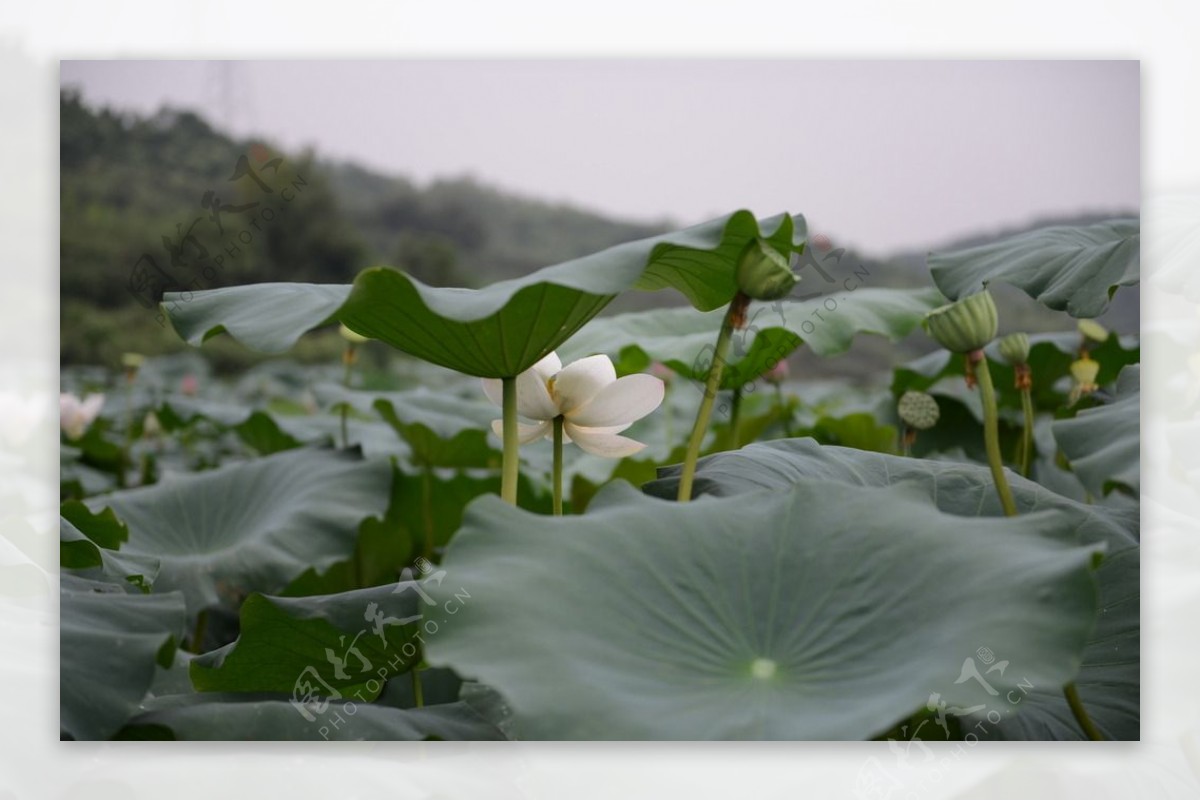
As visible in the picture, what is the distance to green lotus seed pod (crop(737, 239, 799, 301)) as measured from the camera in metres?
0.69

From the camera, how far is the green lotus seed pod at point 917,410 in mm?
1356

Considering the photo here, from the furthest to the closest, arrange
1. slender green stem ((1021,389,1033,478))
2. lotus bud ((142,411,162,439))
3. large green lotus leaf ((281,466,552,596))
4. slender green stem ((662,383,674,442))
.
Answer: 1. slender green stem ((662,383,674,442))
2. lotus bud ((142,411,162,439))
3. large green lotus leaf ((281,466,552,596))
4. slender green stem ((1021,389,1033,478))

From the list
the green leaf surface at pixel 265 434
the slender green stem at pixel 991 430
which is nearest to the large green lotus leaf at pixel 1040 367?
the slender green stem at pixel 991 430

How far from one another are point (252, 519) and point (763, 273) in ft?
3.19

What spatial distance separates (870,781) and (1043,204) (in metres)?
1.18

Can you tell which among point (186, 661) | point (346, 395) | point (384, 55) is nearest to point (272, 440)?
point (346, 395)

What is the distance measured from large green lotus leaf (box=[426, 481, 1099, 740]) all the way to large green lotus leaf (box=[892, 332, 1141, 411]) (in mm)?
805

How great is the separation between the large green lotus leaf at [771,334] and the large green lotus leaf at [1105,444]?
0.27 metres

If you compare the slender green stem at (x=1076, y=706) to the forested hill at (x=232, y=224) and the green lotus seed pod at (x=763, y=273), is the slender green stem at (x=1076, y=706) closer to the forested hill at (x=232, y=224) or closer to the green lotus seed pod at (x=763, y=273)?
the green lotus seed pod at (x=763, y=273)

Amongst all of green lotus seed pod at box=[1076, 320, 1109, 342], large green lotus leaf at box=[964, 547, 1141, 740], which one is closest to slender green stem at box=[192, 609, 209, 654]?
large green lotus leaf at box=[964, 547, 1141, 740]

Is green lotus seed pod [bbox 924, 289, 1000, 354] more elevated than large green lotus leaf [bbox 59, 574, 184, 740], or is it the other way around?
green lotus seed pod [bbox 924, 289, 1000, 354]

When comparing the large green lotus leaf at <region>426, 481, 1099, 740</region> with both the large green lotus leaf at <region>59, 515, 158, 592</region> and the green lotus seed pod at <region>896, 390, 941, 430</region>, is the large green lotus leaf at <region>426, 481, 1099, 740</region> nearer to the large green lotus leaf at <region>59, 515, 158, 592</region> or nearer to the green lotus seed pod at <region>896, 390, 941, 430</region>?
the large green lotus leaf at <region>59, 515, 158, 592</region>

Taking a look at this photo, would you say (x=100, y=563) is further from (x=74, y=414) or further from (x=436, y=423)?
(x=74, y=414)

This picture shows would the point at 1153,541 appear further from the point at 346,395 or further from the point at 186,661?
the point at 346,395
